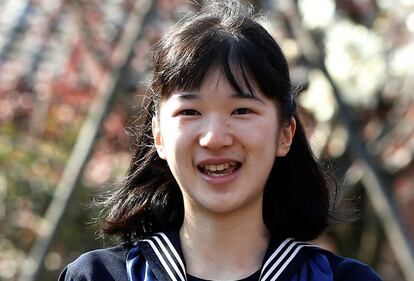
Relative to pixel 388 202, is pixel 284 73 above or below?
above

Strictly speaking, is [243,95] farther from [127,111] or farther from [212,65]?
[127,111]

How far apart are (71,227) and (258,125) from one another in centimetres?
535

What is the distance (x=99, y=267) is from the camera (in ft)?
10.0

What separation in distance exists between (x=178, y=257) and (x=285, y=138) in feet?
1.34

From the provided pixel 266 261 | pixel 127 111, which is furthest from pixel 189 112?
pixel 127 111

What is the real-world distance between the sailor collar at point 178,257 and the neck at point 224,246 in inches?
1.4

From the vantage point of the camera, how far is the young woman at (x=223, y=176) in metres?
2.88

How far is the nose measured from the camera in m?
2.82

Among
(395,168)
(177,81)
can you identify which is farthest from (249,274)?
(395,168)

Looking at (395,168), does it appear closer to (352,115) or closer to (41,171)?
(352,115)

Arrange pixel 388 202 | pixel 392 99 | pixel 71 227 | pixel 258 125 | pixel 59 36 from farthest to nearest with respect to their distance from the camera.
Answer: pixel 59 36 → pixel 71 227 → pixel 392 99 → pixel 388 202 → pixel 258 125

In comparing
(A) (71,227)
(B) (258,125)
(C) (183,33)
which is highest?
(C) (183,33)

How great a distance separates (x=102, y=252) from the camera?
3.10 metres

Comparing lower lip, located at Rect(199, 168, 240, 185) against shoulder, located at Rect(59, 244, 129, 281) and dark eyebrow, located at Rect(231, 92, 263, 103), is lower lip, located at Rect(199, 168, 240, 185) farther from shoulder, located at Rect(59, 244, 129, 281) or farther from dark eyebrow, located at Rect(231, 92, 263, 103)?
shoulder, located at Rect(59, 244, 129, 281)
